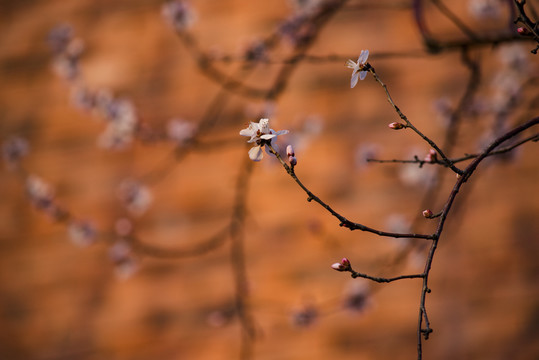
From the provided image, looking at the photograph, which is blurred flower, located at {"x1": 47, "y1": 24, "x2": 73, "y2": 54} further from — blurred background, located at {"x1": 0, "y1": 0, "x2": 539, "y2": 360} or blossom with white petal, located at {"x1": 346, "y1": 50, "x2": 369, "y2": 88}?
blossom with white petal, located at {"x1": 346, "y1": 50, "x2": 369, "y2": 88}

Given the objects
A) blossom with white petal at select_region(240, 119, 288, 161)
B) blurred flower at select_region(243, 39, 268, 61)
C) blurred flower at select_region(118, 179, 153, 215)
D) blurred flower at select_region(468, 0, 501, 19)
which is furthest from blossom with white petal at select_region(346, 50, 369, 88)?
blurred flower at select_region(118, 179, 153, 215)

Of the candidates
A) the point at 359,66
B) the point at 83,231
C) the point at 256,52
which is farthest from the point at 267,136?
the point at 83,231

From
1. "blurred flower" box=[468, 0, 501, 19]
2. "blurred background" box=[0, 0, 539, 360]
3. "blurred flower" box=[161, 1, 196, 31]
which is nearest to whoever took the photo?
"blurred flower" box=[468, 0, 501, 19]

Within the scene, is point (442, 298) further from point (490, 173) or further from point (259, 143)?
point (259, 143)

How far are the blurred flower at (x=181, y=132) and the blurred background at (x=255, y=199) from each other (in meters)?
0.02

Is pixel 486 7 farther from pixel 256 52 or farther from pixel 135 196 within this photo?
pixel 135 196

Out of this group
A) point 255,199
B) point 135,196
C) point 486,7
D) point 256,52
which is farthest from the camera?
point 255,199

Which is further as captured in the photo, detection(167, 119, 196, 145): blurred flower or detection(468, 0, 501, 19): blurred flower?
detection(167, 119, 196, 145): blurred flower

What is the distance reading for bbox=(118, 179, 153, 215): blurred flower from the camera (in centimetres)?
150

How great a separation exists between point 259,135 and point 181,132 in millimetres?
1040

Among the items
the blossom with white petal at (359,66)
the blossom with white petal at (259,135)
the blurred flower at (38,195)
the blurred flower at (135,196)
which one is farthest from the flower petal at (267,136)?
the blurred flower at (38,195)

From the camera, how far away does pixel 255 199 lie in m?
1.62

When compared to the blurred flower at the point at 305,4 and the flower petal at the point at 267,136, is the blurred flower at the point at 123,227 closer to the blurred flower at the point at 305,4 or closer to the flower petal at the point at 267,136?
the blurred flower at the point at 305,4

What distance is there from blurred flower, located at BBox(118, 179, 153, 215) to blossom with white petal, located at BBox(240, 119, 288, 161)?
111cm
